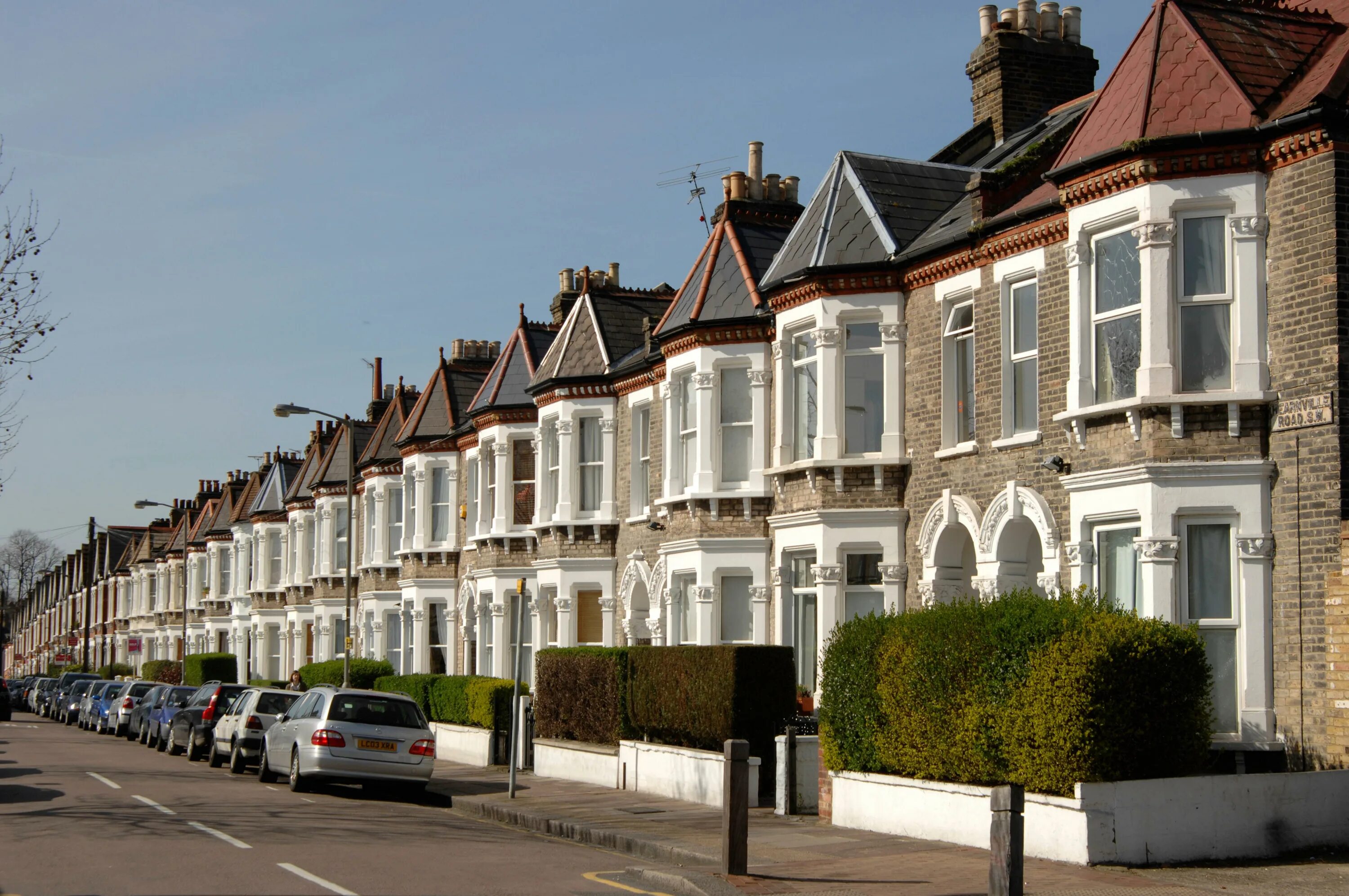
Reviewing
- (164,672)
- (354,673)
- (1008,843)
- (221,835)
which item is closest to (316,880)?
(221,835)

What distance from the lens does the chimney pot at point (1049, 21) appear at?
25656mm

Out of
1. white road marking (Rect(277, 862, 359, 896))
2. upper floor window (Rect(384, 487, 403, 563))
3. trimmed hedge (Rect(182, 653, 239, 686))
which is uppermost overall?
upper floor window (Rect(384, 487, 403, 563))

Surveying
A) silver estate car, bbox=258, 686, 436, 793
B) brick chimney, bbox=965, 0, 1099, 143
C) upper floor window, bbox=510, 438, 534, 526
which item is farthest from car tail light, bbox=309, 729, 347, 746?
brick chimney, bbox=965, 0, 1099, 143

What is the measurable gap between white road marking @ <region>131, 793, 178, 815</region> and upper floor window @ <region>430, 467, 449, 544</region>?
1823 cm

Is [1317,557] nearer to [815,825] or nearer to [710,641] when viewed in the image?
[815,825]

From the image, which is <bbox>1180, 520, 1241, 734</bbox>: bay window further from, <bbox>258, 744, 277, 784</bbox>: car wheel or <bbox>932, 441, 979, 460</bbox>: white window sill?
<bbox>258, 744, 277, 784</bbox>: car wheel

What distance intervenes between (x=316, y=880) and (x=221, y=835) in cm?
374

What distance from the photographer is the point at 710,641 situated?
24797 millimetres

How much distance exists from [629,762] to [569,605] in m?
8.70

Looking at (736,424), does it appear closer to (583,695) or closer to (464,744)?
(583,695)

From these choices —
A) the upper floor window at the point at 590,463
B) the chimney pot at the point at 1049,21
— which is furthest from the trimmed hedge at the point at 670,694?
the chimney pot at the point at 1049,21

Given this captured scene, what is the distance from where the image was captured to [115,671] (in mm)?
76875

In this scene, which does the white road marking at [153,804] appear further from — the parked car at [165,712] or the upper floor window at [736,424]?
the parked car at [165,712]

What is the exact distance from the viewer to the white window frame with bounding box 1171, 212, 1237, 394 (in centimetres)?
1617
